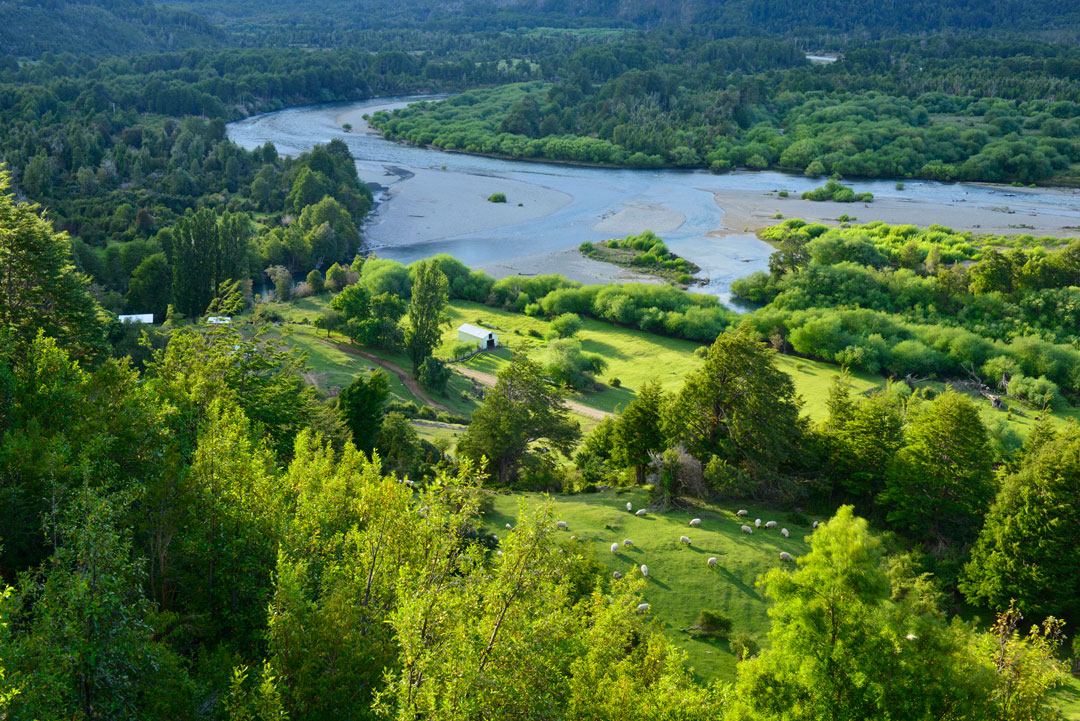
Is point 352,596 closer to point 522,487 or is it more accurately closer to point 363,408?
point 522,487

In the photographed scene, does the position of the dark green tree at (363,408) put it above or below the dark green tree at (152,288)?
above

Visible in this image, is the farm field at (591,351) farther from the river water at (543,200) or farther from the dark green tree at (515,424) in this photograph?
the river water at (543,200)

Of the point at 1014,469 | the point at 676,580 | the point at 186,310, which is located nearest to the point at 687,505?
the point at 676,580

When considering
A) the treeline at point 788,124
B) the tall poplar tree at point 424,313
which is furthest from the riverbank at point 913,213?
the tall poplar tree at point 424,313

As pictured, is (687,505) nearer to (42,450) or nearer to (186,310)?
(42,450)

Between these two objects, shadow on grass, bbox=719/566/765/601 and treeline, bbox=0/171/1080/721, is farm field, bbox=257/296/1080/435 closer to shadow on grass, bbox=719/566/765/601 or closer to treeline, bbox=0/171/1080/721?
shadow on grass, bbox=719/566/765/601

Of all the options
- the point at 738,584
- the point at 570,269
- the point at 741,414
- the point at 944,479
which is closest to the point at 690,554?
the point at 738,584
